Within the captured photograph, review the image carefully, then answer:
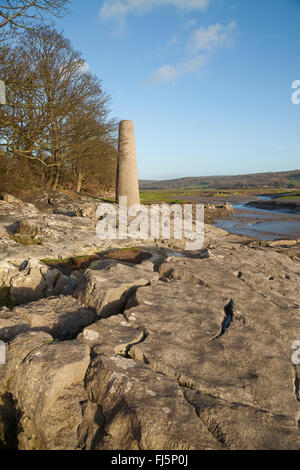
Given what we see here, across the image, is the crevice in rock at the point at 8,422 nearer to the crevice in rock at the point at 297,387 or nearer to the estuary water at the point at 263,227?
the crevice in rock at the point at 297,387

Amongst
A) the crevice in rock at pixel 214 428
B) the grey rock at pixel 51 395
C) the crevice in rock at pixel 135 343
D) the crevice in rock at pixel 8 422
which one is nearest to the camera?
the crevice in rock at pixel 214 428

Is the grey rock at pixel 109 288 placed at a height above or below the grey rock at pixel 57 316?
above

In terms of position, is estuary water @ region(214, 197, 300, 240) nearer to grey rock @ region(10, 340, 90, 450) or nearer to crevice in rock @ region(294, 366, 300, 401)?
crevice in rock @ region(294, 366, 300, 401)

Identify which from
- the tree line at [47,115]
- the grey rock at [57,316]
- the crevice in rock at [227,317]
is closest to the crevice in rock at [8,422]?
the grey rock at [57,316]

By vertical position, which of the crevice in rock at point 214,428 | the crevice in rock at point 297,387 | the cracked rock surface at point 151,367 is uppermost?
the cracked rock surface at point 151,367

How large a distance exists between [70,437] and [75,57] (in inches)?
801

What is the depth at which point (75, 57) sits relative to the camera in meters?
17.5

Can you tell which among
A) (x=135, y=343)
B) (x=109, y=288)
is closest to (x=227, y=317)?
(x=135, y=343)

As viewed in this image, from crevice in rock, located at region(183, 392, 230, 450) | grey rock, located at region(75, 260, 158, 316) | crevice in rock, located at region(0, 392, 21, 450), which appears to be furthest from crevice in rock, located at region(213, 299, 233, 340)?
crevice in rock, located at region(0, 392, 21, 450)

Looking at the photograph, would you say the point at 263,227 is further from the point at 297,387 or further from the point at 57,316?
the point at 57,316

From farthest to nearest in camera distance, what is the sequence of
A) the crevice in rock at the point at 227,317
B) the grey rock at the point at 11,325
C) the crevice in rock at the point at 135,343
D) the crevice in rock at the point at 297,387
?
the crevice in rock at the point at 227,317
the grey rock at the point at 11,325
the crevice in rock at the point at 135,343
the crevice in rock at the point at 297,387

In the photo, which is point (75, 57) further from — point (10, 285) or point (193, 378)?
point (193, 378)

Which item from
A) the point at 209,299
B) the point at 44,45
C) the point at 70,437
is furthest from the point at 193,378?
the point at 44,45

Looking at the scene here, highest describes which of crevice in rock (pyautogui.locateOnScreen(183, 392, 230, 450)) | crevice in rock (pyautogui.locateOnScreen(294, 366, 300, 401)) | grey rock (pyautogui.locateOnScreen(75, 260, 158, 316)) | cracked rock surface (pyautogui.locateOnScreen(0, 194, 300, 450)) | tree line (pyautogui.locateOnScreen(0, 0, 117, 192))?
tree line (pyautogui.locateOnScreen(0, 0, 117, 192))
